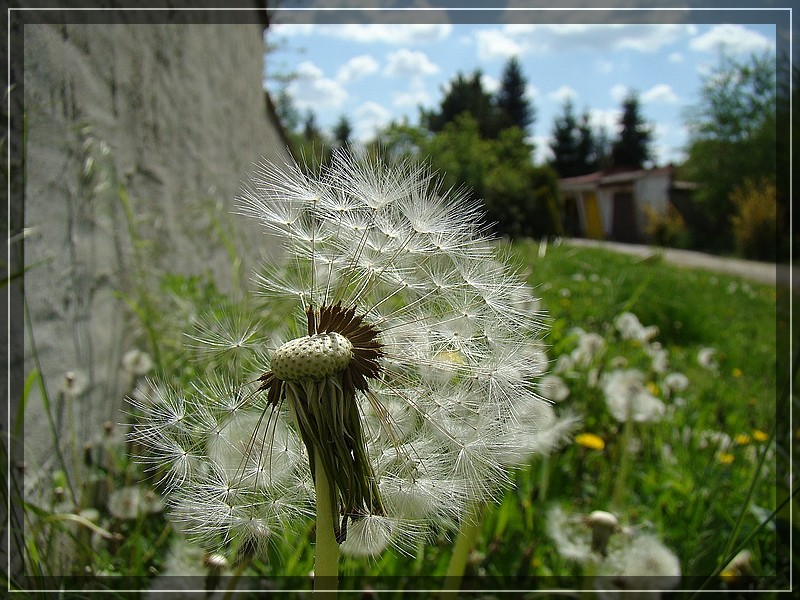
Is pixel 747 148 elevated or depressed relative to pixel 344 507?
elevated

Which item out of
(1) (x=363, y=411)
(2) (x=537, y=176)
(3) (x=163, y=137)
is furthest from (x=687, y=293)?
(1) (x=363, y=411)

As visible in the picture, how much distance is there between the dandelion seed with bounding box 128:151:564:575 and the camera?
1.01 metres

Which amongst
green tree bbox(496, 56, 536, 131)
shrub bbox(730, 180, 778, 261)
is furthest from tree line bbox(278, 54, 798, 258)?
green tree bbox(496, 56, 536, 131)

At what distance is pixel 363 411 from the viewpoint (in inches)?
41.7

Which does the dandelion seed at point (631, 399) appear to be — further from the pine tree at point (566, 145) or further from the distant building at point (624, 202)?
the pine tree at point (566, 145)

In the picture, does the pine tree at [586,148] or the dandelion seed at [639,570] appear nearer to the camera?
the dandelion seed at [639,570]

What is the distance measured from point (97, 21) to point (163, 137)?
1.08 metres

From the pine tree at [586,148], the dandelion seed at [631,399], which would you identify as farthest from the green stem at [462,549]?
the pine tree at [586,148]

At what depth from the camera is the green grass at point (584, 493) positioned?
189 cm

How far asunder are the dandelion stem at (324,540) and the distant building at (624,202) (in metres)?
8.30

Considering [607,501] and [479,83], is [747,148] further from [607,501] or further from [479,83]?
[479,83]

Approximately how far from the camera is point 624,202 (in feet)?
43.1

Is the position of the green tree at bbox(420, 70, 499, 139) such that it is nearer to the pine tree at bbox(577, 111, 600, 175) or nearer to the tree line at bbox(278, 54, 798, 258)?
the tree line at bbox(278, 54, 798, 258)

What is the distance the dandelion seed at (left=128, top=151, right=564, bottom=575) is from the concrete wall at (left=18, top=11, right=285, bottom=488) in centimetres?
31
